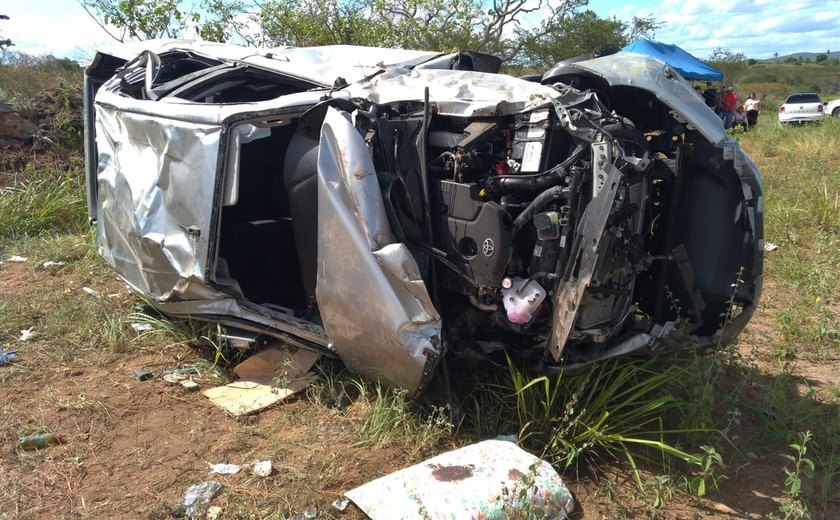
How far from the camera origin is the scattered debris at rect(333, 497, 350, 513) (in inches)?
106

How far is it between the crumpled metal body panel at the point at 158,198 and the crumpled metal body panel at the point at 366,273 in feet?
2.42

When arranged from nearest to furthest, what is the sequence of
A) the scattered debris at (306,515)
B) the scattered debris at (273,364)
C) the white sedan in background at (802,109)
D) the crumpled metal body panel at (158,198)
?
1. the scattered debris at (306,515)
2. the crumpled metal body panel at (158,198)
3. the scattered debris at (273,364)
4. the white sedan in background at (802,109)

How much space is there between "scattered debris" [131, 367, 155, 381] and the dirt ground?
0.03m

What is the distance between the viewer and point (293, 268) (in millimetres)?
4121

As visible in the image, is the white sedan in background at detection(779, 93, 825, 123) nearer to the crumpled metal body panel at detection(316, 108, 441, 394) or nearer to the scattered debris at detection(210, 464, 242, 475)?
the crumpled metal body panel at detection(316, 108, 441, 394)

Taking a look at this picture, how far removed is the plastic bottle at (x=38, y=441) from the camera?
10.5 feet

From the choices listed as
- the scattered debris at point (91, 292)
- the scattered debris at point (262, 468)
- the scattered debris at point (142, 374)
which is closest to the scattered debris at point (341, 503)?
the scattered debris at point (262, 468)

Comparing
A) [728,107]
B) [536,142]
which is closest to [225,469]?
[536,142]

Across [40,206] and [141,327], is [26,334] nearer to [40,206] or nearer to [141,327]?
[141,327]

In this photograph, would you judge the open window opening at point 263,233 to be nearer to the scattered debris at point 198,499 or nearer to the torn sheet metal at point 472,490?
the scattered debris at point 198,499

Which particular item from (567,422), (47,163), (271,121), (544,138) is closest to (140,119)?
(271,121)

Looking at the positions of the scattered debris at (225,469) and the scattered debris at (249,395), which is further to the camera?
the scattered debris at (249,395)

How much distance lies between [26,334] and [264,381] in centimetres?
196

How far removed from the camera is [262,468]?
2.97 metres
